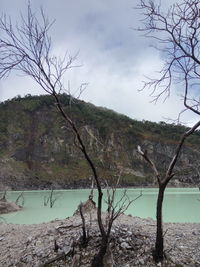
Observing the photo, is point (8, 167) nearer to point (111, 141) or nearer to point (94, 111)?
point (111, 141)

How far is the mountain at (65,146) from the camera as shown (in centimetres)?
8644


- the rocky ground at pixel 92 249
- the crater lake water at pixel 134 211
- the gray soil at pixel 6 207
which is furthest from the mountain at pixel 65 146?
the rocky ground at pixel 92 249

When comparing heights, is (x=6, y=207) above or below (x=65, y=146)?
below

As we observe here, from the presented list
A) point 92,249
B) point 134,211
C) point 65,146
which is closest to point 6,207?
point 134,211

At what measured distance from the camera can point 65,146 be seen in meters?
96.1

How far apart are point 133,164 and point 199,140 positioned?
74.3 ft

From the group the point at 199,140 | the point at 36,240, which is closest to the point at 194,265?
the point at 36,240

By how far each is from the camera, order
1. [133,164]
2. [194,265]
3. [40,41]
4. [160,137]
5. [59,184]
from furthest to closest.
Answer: [160,137] < [133,164] < [59,184] < [194,265] < [40,41]

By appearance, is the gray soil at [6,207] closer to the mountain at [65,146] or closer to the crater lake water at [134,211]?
the crater lake water at [134,211]

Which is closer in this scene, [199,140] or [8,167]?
[8,167]

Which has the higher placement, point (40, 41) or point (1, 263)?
point (40, 41)

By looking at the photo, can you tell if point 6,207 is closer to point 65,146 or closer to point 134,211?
point 134,211

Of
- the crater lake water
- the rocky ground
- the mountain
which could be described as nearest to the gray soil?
the crater lake water

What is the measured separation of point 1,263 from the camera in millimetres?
7480
